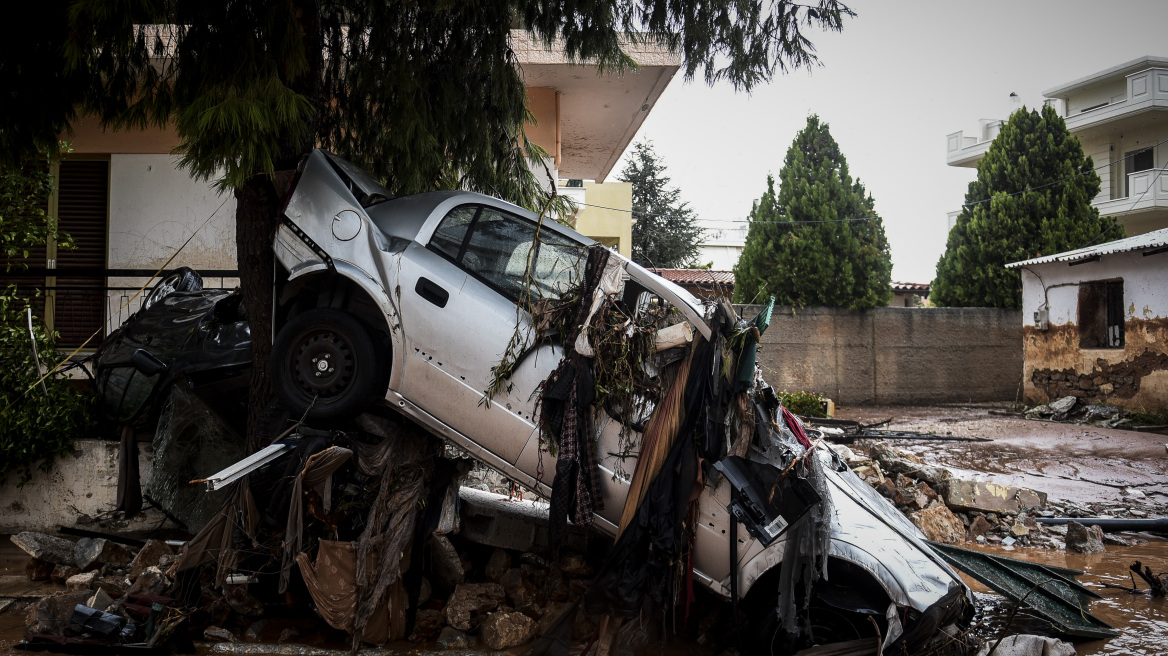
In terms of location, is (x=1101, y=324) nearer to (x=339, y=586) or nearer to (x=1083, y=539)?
(x=1083, y=539)

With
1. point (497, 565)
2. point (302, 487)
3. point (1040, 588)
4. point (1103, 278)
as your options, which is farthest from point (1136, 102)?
point (302, 487)

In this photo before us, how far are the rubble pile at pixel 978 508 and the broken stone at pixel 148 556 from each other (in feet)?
18.8

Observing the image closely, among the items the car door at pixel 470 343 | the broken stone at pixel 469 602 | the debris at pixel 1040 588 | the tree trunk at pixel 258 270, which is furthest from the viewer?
the tree trunk at pixel 258 270

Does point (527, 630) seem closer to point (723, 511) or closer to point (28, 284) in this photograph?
point (723, 511)

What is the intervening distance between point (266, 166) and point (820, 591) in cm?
411

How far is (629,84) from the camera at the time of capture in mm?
10617

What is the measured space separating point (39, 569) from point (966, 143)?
1334 inches

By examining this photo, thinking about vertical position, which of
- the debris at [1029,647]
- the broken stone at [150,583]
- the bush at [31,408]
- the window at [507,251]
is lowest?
the debris at [1029,647]

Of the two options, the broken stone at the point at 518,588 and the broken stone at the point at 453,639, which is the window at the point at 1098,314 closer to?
the broken stone at the point at 518,588

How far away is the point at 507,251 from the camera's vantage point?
200 inches

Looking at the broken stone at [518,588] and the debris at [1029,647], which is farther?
the broken stone at [518,588]

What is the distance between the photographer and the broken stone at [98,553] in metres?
5.82

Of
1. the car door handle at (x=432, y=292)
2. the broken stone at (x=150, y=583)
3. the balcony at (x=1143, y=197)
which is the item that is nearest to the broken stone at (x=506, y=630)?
the car door handle at (x=432, y=292)

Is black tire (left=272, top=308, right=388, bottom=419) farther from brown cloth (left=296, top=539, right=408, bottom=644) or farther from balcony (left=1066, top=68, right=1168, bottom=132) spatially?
balcony (left=1066, top=68, right=1168, bottom=132)
